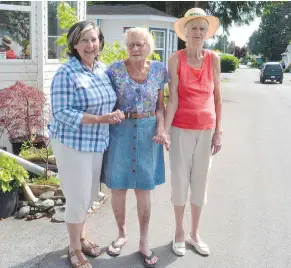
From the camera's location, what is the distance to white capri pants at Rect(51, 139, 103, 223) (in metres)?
2.91

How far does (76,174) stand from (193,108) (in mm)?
1071

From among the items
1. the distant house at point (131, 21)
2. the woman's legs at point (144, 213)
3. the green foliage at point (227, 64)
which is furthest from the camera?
the green foliage at point (227, 64)

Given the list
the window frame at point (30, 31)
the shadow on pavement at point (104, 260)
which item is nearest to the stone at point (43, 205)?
the shadow on pavement at point (104, 260)

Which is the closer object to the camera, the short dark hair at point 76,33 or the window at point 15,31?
the short dark hair at point 76,33

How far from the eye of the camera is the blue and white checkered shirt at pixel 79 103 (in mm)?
2770

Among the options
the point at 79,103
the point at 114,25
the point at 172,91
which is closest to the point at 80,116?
the point at 79,103

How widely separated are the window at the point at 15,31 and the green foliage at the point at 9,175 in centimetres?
306

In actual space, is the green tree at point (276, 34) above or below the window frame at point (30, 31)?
above

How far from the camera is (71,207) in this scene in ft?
9.91

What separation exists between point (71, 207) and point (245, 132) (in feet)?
23.2

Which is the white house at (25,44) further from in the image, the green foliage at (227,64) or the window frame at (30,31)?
the green foliage at (227,64)

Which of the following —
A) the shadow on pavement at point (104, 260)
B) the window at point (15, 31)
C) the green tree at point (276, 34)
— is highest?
the green tree at point (276, 34)

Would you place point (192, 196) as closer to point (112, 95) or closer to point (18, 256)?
point (112, 95)

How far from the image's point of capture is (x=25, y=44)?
699cm
